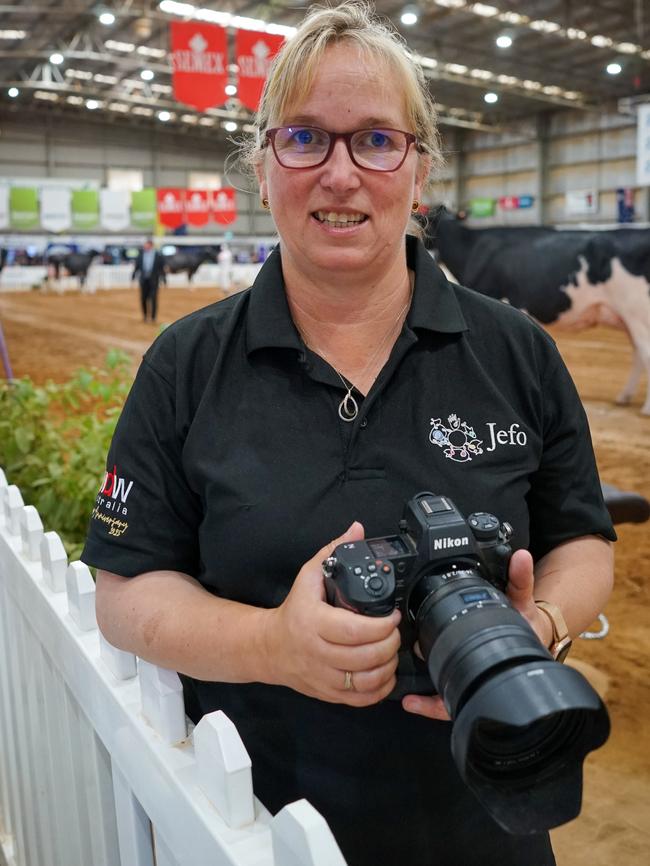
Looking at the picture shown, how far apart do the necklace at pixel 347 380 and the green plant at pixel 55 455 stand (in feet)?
4.76

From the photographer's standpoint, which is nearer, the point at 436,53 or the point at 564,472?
the point at 564,472

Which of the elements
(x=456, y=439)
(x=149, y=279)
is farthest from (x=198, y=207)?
(x=456, y=439)

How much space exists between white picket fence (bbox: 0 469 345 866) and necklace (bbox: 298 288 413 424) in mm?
365

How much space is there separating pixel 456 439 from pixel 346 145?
1.20ft

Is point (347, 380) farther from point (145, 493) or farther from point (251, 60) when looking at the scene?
point (251, 60)

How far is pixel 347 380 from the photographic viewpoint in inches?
39.7

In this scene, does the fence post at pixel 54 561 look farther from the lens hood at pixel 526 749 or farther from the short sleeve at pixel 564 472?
the lens hood at pixel 526 749

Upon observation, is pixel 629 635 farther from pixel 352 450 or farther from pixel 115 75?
pixel 115 75

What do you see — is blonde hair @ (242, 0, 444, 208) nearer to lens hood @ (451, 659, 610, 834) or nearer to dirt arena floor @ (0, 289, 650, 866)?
lens hood @ (451, 659, 610, 834)

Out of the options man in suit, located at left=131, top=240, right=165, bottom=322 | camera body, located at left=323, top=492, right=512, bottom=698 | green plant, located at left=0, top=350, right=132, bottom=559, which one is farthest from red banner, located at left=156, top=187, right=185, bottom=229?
camera body, located at left=323, top=492, right=512, bottom=698

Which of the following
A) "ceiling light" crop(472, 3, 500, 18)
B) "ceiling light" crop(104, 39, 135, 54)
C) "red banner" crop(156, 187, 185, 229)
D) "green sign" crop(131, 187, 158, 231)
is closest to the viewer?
"red banner" crop(156, 187, 185, 229)

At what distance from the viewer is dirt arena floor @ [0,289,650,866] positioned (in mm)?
1875

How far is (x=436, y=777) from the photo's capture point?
3.23 ft

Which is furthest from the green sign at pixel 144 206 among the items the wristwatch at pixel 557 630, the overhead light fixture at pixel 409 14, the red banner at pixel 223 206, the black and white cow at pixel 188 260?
the wristwatch at pixel 557 630
